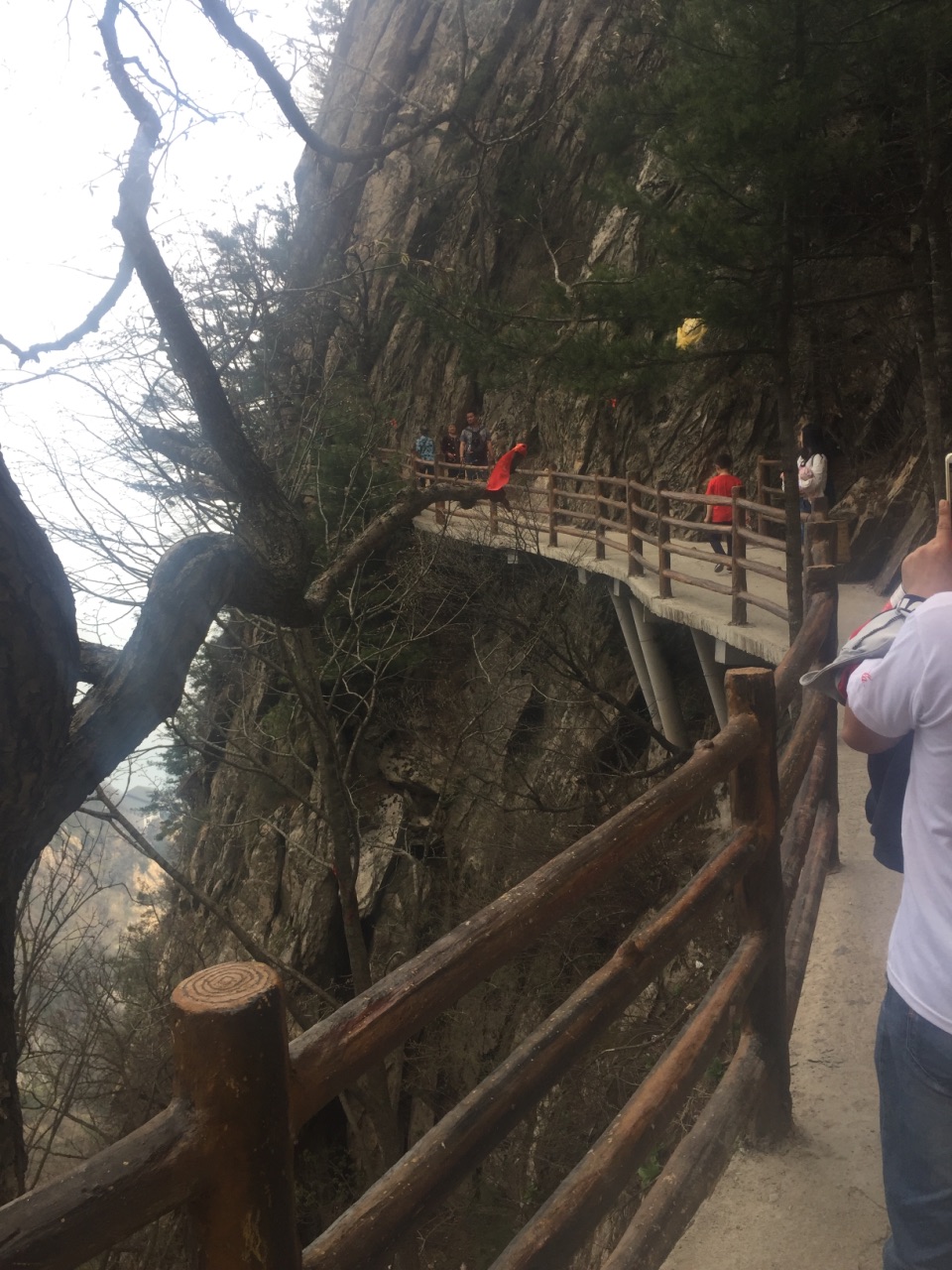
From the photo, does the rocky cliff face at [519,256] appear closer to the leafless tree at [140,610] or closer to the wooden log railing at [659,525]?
the wooden log railing at [659,525]

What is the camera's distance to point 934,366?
31.2 feet

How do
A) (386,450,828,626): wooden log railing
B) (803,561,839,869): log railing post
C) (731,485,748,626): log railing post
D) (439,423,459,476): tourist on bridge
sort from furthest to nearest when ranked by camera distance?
(439,423,459,476): tourist on bridge < (386,450,828,626): wooden log railing < (731,485,748,626): log railing post < (803,561,839,869): log railing post

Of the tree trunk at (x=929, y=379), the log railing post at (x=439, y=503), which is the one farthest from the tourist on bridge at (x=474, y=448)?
the tree trunk at (x=929, y=379)

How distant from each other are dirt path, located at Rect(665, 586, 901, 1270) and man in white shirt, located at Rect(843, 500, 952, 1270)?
1.03 meters

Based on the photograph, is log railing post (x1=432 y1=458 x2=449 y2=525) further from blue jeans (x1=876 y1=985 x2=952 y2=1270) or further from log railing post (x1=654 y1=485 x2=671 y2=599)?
blue jeans (x1=876 y1=985 x2=952 y2=1270)

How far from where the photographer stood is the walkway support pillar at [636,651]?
1239 cm

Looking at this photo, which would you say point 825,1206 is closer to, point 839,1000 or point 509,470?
point 839,1000

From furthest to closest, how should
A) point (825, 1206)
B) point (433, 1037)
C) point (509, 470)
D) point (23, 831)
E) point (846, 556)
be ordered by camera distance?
point (509, 470), point (433, 1037), point (846, 556), point (23, 831), point (825, 1206)

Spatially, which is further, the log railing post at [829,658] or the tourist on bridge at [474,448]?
the tourist on bridge at [474,448]

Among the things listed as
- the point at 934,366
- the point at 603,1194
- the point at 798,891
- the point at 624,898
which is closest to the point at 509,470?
the point at 934,366

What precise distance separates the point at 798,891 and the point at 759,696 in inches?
66.7

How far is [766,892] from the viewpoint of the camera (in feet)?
8.98

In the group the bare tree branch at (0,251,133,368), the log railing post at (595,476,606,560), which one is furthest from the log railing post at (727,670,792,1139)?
the log railing post at (595,476,606,560)

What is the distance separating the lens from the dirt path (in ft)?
7.97
